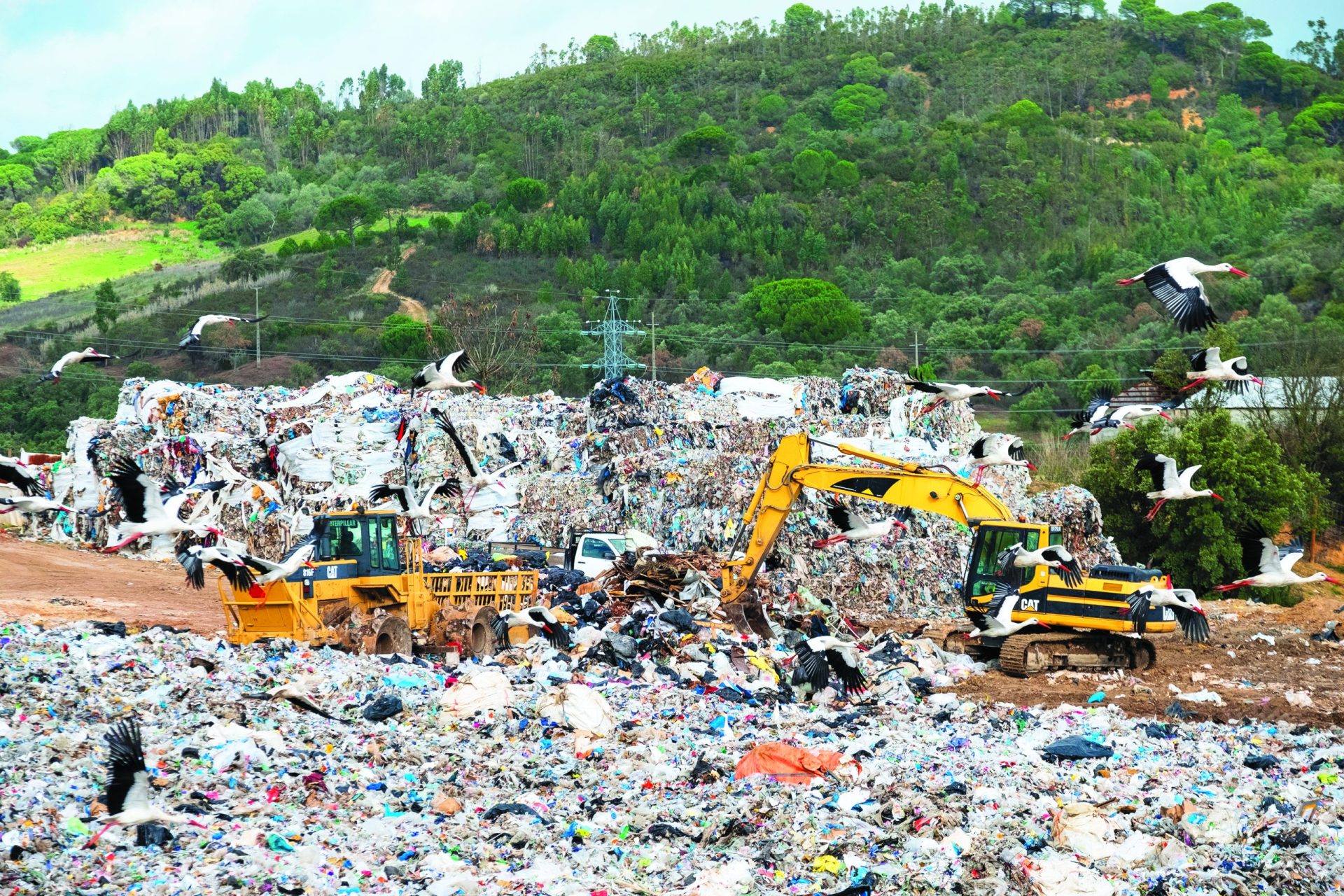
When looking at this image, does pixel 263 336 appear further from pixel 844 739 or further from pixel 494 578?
pixel 844 739

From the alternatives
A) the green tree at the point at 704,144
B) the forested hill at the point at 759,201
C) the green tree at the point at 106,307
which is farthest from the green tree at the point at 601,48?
the green tree at the point at 106,307

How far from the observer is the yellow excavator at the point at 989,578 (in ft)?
43.8

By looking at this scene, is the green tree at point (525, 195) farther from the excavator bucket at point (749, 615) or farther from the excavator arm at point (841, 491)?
the excavator bucket at point (749, 615)

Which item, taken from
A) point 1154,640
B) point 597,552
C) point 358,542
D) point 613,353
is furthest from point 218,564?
point 613,353

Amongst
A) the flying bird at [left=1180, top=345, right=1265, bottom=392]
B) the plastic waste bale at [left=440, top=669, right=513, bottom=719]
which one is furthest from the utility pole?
the flying bird at [left=1180, top=345, right=1265, bottom=392]

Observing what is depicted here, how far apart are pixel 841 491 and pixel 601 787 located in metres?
6.58

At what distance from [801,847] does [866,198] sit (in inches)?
2602

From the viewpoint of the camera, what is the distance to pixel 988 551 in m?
14.2

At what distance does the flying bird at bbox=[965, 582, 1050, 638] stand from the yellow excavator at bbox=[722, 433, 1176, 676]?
0.08 m

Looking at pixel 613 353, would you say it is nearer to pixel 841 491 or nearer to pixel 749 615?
pixel 841 491

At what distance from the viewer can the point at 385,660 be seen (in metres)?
11.6

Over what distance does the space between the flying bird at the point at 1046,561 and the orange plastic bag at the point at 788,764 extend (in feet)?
13.9

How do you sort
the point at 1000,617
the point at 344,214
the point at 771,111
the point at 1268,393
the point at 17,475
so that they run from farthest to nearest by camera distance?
the point at 771,111 → the point at 344,214 → the point at 1268,393 → the point at 1000,617 → the point at 17,475

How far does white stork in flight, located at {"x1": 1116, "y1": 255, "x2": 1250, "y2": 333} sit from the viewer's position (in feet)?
30.3
